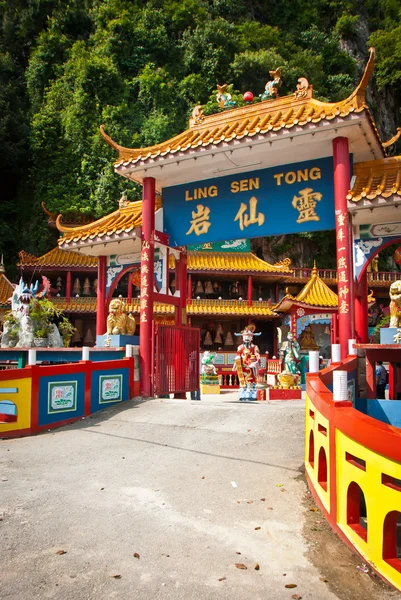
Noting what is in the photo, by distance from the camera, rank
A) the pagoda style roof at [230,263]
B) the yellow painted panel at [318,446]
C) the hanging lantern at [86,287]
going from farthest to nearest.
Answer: the hanging lantern at [86,287] → the pagoda style roof at [230,263] → the yellow painted panel at [318,446]

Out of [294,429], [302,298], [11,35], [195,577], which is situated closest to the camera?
[195,577]

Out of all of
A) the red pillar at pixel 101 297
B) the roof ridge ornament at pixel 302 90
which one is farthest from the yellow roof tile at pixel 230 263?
the roof ridge ornament at pixel 302 90

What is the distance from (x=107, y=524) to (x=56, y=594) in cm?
121

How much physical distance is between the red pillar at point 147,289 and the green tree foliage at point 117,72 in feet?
78.2

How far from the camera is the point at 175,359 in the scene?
1198cm

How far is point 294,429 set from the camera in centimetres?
800

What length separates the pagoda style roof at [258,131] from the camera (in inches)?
358

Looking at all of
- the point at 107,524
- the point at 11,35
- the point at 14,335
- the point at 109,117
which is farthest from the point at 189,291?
the point at 11,35

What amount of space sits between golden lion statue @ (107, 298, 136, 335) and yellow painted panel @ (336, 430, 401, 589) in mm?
9075

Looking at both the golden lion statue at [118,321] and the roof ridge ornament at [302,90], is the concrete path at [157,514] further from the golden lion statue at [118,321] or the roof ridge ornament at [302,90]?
the roof ridge ornament at [302,90]

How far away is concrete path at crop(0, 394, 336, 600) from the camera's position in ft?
11.0

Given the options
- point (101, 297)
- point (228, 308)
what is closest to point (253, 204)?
point (101, 297)

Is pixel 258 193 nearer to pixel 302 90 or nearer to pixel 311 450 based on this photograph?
pixel 302 90

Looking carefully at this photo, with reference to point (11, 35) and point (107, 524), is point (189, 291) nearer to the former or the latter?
point (107, 524)
